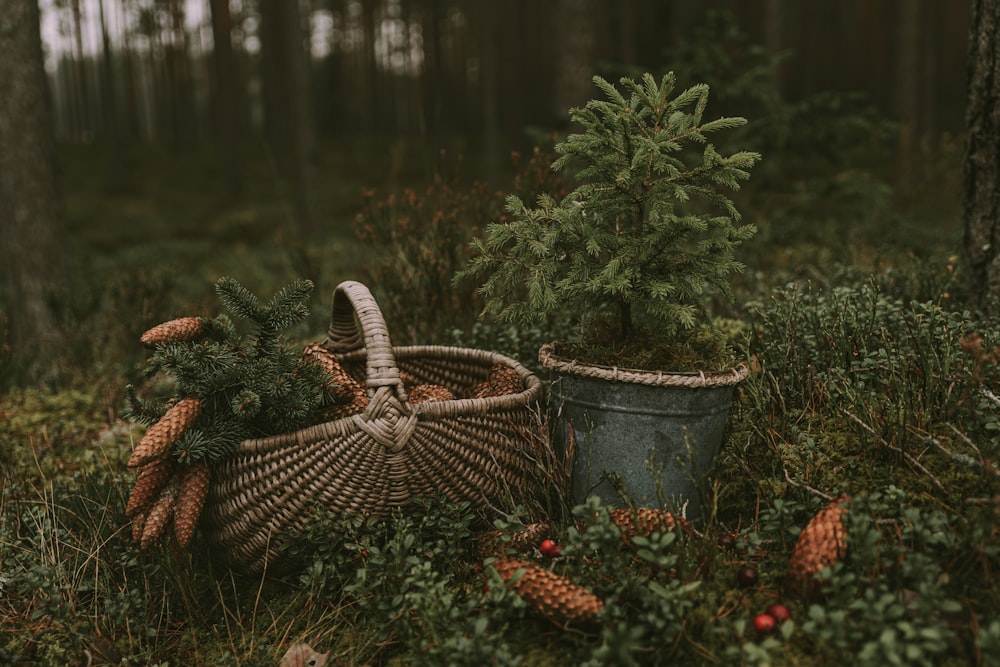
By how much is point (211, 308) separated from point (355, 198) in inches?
627

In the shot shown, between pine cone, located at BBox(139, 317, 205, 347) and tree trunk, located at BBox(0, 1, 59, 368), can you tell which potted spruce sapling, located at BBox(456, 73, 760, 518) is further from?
tree trunk, located at BBox(0, 1, 59, 368)

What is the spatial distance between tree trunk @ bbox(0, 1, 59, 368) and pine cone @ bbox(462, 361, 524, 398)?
4072 millimetres

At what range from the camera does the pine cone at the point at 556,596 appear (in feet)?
6.35

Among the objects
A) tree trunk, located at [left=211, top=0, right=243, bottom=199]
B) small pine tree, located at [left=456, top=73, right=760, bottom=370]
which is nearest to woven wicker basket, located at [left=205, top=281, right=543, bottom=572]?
small pine tree, located at [left=456, top=73, right=760, bottom=370]

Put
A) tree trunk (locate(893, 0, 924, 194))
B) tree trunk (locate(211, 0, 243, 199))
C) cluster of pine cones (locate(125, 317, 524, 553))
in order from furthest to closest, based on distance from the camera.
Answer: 1. tree trunk (locate(211, 0, 243, 199))
2. tree trunk (locate(893, 0, 924, 194))
3. cluster of pine cones (locate(125, 317, 524, 553))

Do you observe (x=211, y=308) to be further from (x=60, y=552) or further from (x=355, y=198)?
(x=355, y=198)

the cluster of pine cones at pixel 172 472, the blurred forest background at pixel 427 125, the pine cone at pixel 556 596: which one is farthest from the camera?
the blurred forest background at pixel 427 125

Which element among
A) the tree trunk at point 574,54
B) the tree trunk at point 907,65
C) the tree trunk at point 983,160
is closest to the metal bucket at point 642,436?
the tree trunk at point 983,160

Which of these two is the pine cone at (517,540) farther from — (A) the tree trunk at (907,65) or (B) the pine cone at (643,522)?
(A) the tree trunk at (907,65)

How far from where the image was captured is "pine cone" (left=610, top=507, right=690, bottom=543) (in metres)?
2.15

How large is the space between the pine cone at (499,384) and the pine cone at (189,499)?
3.54ft

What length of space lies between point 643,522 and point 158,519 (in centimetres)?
162

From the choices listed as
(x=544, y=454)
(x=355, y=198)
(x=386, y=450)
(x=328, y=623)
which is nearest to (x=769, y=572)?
(x=544, y=454)

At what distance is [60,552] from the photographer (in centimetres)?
262
